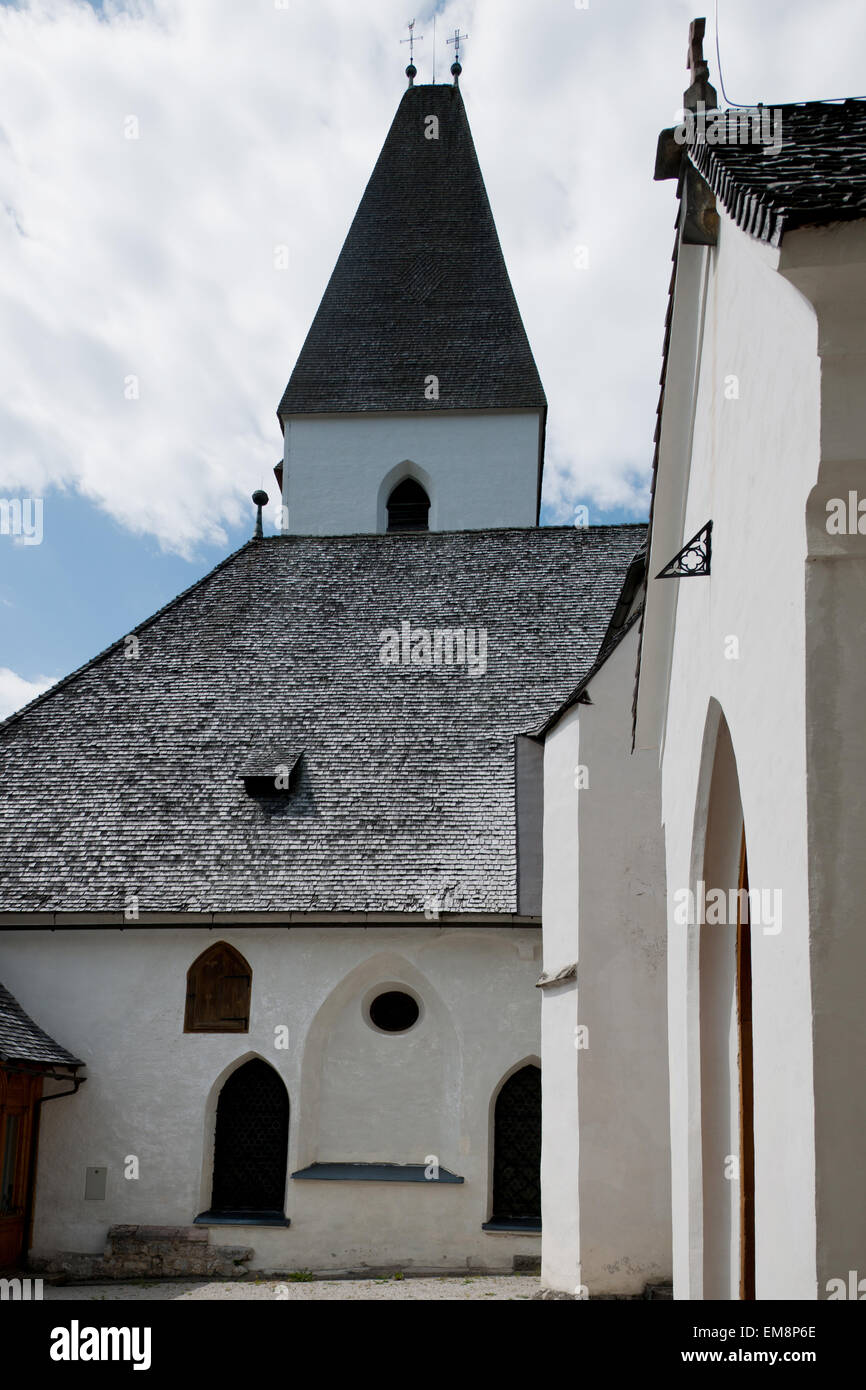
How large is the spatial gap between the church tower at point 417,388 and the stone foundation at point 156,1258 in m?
15.2

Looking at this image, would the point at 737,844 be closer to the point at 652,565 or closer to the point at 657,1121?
the point at 652,565

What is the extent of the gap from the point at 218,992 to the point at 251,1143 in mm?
1758

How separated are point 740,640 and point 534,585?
14.0 meters

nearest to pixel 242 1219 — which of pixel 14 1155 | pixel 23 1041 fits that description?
pixel 14 1155

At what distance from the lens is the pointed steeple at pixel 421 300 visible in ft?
90.7

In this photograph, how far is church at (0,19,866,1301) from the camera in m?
4.47

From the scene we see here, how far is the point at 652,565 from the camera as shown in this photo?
8789mm

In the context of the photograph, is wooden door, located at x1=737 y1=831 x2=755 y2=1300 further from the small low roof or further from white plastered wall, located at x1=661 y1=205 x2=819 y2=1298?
the small low roof

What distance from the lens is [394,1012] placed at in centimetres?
1535

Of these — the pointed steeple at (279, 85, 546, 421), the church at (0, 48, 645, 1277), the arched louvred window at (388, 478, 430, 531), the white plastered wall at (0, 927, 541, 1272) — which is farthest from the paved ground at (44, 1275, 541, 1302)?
the pointed steeple at (279, 85, 546, 421)

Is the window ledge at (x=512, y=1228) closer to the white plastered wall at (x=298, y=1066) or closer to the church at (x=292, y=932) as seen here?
the church at (x=292, y=932)

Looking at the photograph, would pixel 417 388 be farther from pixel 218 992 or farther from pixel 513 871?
pixel 218 992

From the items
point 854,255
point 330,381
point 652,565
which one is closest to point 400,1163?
point 652,565

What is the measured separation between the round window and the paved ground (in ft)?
9.08
